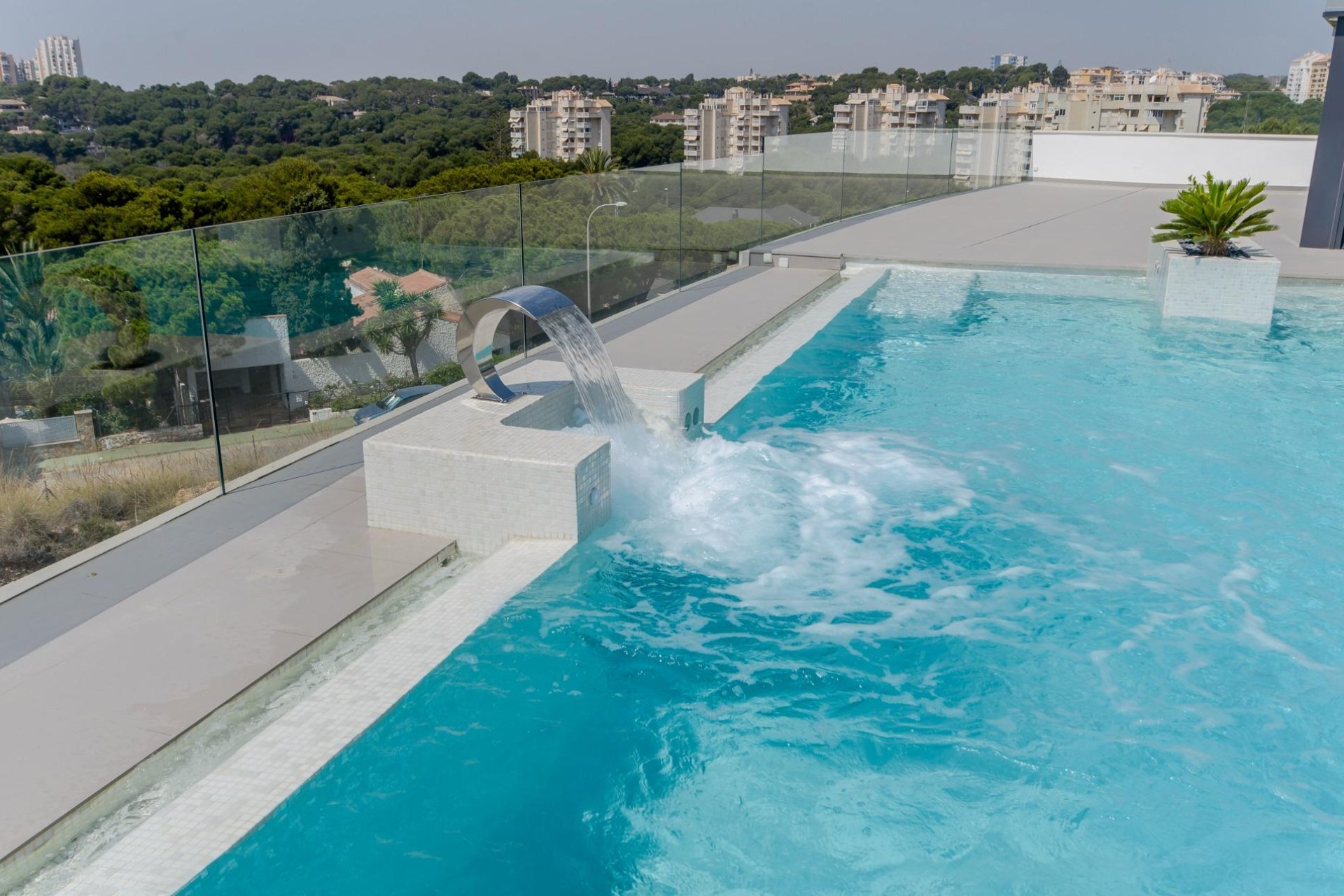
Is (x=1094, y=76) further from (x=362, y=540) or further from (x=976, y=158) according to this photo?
(x=362, y=540)

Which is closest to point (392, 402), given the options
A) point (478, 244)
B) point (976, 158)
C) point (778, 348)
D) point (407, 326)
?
point (407, 326)

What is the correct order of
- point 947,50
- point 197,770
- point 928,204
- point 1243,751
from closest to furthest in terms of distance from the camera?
point 197,770 → point 1243,751 → point 928,204 → point 947,50

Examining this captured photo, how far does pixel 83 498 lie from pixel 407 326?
285cm

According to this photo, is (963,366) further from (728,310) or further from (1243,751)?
(1243,751)

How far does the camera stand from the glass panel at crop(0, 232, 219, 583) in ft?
16.0

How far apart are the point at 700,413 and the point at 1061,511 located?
2.47 m

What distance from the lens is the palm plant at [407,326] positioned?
24.0 feet

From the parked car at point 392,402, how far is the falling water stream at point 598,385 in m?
1.43

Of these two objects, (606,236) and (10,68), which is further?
(10,68)

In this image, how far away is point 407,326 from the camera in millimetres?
7590

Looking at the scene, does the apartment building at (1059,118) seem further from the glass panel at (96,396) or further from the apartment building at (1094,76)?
the apartment building at (1094,76)

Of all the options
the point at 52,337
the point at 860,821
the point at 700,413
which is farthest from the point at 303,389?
the point at 860,821

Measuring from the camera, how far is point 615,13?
71.6 m

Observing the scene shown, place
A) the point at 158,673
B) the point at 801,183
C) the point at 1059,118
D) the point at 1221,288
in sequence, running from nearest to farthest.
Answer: the point at 158,673, the point at 1221,288, the point at 801,183, the point at 1059,118
